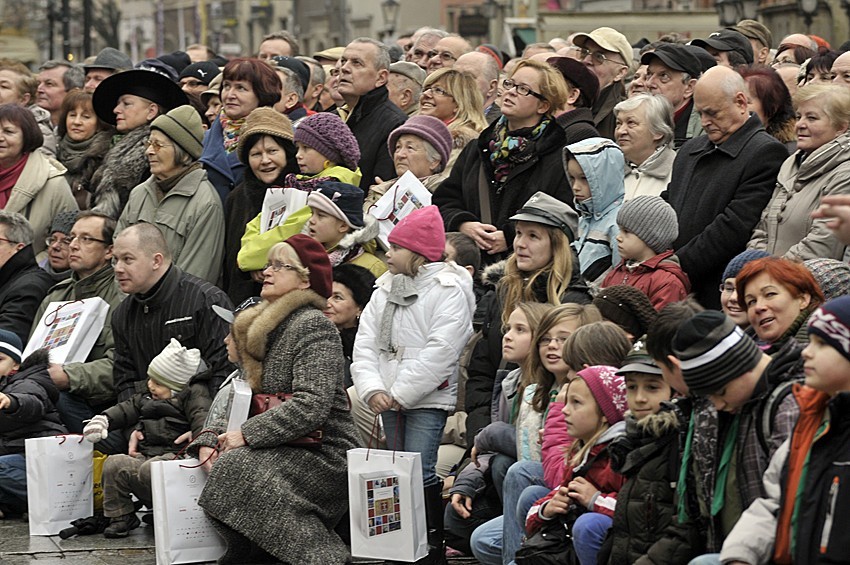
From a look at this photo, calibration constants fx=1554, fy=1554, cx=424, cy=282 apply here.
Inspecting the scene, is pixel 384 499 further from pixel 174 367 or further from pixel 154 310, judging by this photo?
pixel 154 310

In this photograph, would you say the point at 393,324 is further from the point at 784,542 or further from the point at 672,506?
the point at 784,542

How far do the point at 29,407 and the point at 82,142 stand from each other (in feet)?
11.2

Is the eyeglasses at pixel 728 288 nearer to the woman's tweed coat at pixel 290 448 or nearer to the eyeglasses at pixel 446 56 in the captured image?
the woman's tweed coat at pixel 290 448

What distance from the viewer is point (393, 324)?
29.0ft

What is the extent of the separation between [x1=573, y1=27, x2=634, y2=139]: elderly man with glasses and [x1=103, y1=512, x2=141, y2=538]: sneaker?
4.36m

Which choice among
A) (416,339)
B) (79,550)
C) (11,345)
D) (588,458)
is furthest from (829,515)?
(11,345)

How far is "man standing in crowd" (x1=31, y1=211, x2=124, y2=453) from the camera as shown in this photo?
10.1 m

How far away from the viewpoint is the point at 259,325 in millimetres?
8539

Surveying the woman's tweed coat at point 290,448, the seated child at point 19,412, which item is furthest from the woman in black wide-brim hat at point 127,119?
the woman's tweed coat at point 290,448

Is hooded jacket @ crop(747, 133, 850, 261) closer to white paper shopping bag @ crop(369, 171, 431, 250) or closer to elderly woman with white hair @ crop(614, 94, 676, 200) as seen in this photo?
elderly woman with white hair @ crop(614, 94, 676, 200)

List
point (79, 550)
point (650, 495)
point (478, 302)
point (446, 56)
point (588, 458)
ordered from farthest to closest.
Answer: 1. point (446, 56)
2. point (478, 302)
3. point (79, 550)
4. point (588, 458)
5. point (650, 495)

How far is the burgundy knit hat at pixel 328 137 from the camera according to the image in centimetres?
1023

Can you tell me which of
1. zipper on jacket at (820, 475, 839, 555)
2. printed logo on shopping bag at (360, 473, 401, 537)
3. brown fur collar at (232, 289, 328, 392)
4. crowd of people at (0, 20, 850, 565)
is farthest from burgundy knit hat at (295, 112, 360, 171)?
zipper on jacket at (820, 475, 839, 555)

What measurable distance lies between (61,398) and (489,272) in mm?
3096
